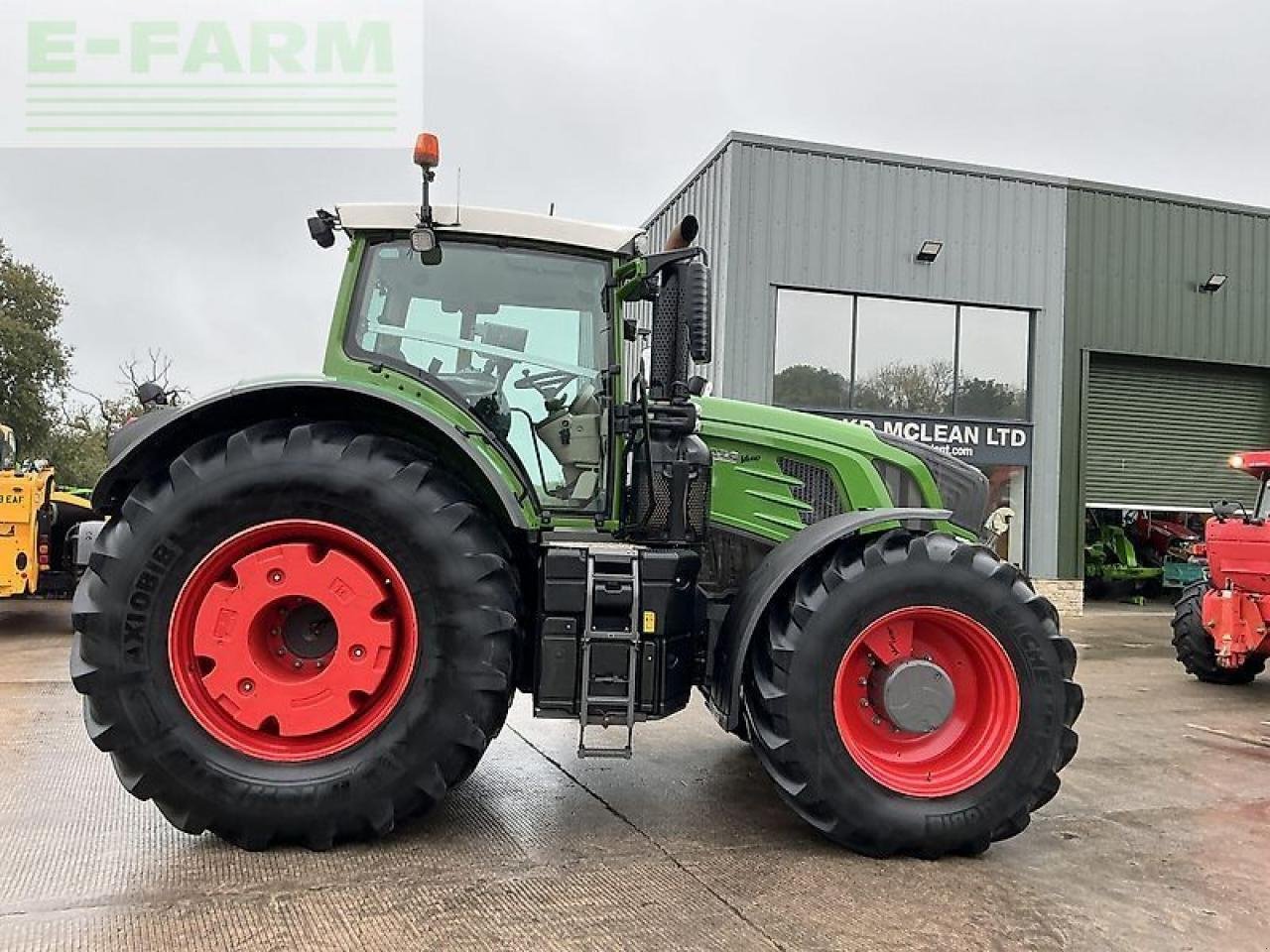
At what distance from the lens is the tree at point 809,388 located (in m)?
13.1

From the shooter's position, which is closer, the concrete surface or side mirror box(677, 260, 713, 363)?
the concrete surface

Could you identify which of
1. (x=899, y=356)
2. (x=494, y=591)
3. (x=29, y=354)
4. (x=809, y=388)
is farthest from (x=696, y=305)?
(x=29, y=354)

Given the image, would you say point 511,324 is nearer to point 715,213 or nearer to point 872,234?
point 715,213

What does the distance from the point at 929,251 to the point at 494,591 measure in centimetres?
1136

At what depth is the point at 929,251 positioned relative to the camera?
13.4 m

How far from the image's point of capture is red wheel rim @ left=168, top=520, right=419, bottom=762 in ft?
11.7

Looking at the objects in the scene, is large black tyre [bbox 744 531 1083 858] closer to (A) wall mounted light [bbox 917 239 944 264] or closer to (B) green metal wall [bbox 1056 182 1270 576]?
(A) wall mounted light [bbox 917 239 944 264]

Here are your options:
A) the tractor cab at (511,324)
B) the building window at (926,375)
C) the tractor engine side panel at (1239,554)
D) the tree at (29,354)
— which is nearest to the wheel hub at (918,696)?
the tractor cab at (511,324)

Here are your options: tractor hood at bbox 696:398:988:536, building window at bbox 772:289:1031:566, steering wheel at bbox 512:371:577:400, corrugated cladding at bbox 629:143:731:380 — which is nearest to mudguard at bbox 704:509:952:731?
tractor hood at bbox 696:398:988:536

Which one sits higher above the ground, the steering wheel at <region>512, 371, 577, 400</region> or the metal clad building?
the metal clad building

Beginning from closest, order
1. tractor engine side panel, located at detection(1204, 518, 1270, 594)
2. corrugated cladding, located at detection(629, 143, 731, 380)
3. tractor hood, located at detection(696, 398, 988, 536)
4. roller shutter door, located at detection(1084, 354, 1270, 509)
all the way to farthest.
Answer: tractor hood, located at detection(696, 398, 988, 536), tractor engine side panel, located at detection(1204, 518, 1270, 594), corrugated cladding, located at detection(629, 143, 731, 380), roller shutter door, located at detection(1084, 354, 1270, 509)

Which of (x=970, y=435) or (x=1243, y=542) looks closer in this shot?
(x=1243, y=542)

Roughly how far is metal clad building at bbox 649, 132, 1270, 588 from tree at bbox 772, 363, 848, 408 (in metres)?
0.03

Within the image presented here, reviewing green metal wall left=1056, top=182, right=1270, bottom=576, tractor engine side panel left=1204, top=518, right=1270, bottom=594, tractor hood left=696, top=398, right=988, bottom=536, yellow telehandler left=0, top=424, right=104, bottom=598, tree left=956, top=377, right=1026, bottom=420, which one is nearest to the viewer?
tractor hood left=696, top=398, right=988, bottom=536
